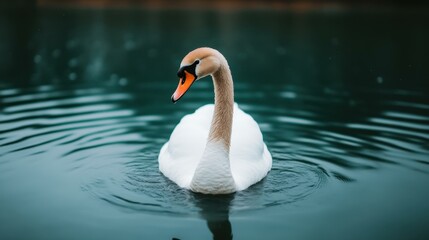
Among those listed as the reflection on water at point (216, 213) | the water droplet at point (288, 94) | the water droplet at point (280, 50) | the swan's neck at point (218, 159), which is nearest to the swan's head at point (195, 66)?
the swan's neck at point (218, 159)

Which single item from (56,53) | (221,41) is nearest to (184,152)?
(56,53)

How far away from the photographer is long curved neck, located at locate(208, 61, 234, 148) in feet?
25.2

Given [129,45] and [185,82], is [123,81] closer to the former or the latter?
[129,45]

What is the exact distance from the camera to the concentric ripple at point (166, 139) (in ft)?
26.0

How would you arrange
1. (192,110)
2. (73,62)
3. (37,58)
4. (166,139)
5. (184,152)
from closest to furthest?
(184,152)
(166,139)
(192,110)
(73,62)
(37,58)

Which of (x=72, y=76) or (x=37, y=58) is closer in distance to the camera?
(x=72, y=76)

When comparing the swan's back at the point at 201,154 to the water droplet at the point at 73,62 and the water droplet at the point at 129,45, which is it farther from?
the water droplet at the point at 129,45

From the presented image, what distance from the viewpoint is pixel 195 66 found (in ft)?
23.4

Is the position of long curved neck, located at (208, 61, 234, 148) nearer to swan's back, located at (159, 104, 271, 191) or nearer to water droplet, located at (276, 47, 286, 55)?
swan's back, located at (159, 104, 271, 191)

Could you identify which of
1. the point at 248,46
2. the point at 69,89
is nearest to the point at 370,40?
the point at 248,46

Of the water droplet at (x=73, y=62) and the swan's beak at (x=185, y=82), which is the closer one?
the swan's beak at (x=185, y=82)

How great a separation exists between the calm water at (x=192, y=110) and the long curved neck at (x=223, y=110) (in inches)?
31.4

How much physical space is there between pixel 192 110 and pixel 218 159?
6122 mm

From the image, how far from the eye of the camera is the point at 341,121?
12398 millimetres
